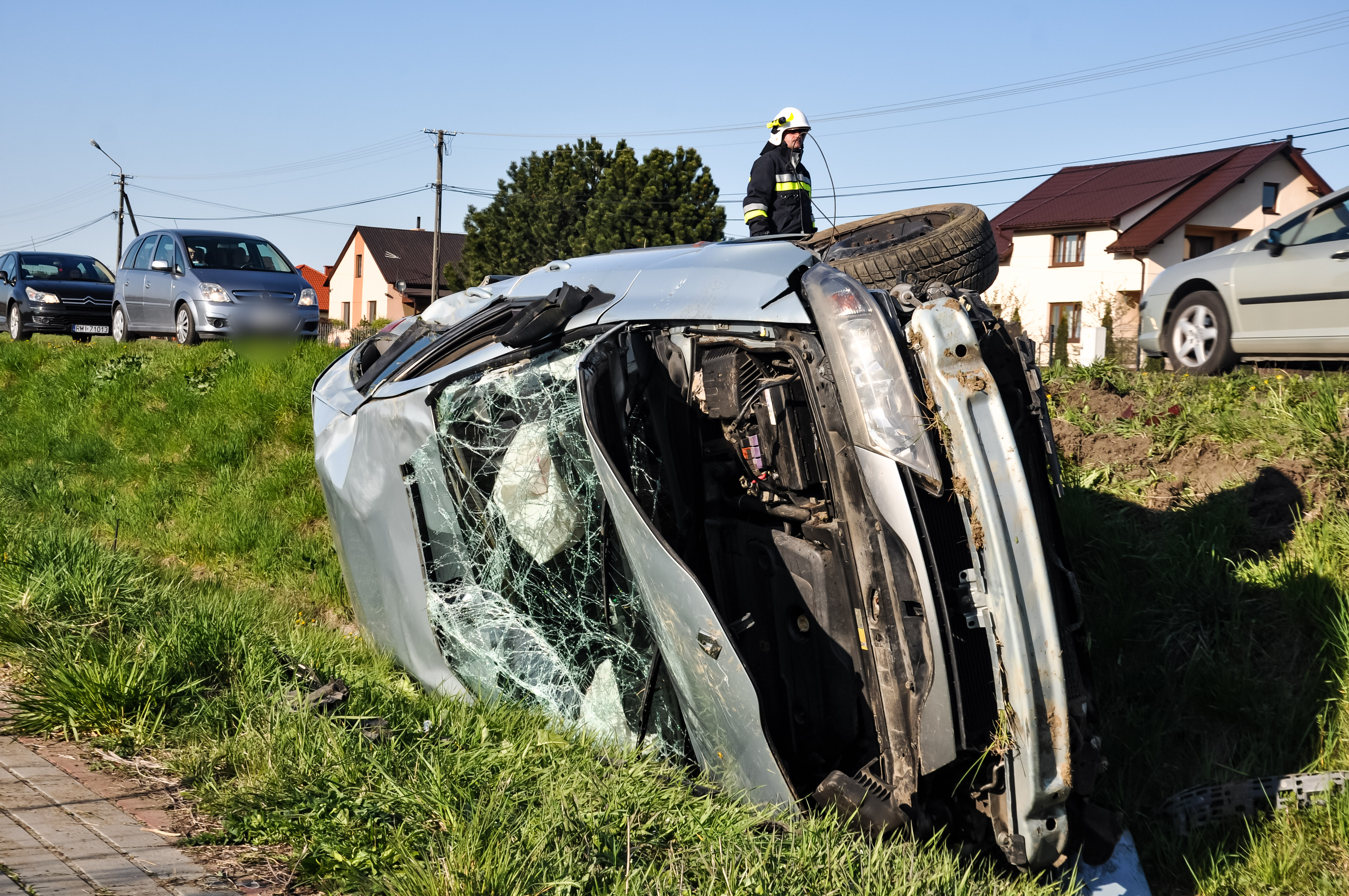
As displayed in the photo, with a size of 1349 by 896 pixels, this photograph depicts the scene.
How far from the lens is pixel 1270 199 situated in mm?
32188

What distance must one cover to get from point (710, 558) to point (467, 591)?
1.07 m

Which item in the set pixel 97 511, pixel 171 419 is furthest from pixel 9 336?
pixel 97 511

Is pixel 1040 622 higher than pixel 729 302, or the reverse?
pixel 729 302

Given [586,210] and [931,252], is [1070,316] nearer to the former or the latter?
[586,210]

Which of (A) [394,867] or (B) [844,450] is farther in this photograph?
(B) [844,450]

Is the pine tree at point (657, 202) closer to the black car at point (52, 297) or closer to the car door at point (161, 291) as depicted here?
the black car at point (52, 297)

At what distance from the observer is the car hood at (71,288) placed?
14469 millimetres

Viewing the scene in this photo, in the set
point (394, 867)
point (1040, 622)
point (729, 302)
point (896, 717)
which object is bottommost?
point (394, 867)

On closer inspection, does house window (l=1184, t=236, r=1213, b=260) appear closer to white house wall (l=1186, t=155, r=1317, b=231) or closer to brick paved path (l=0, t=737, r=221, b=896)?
white house wall (l=1186, t=155, r=1317, b=231)

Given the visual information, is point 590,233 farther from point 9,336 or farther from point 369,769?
point 369,769

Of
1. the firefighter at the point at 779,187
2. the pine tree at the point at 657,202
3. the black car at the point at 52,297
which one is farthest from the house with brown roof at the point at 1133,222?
the firefighter at the point at 779,187

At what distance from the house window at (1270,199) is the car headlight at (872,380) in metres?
34.1

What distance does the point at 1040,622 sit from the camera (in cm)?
296

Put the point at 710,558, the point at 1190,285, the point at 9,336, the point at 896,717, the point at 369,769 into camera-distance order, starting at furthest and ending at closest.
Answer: the point at 9,336 → the point at 1190,285 → the point at 710,558 → the point at 369,769 → the point at 896,717
